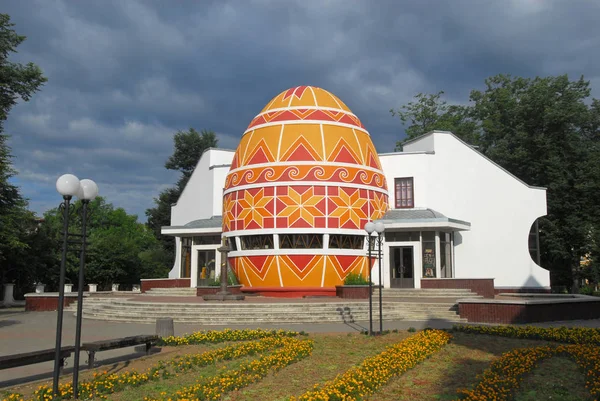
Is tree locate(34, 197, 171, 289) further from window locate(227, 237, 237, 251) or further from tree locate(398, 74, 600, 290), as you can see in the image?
tree locate(398, 74, 600, 290)

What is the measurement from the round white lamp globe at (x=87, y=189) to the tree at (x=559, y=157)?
31023 mm

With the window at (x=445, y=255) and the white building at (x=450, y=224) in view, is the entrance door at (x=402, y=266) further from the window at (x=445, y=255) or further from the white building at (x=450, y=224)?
the window at (x=445, y=255)

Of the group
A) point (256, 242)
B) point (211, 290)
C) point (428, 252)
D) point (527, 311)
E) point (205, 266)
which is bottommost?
point (527, 311)

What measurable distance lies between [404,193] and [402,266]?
16.3 ft

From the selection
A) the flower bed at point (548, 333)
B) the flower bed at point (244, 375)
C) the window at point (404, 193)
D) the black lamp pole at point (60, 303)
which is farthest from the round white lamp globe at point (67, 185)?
the window at point (404, 193)

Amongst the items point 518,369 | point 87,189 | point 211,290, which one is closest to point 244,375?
point 87,189

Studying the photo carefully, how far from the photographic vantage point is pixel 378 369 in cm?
879

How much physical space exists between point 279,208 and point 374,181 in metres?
5.96

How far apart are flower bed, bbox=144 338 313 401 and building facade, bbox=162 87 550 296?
14928 mm

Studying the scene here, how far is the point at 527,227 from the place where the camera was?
29.0m

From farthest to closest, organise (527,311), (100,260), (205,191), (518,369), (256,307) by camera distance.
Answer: (100,260), (205,191), (256,307), (527,311), (518,369)

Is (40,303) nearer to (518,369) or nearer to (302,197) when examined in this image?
(302,197)

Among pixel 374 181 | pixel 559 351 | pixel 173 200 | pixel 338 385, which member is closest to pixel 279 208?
pixel 374 181

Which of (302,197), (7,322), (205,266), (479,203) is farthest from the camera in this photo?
(205,266)
